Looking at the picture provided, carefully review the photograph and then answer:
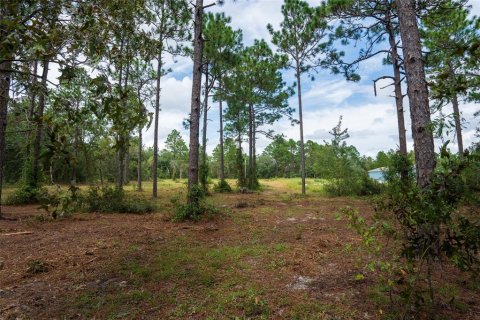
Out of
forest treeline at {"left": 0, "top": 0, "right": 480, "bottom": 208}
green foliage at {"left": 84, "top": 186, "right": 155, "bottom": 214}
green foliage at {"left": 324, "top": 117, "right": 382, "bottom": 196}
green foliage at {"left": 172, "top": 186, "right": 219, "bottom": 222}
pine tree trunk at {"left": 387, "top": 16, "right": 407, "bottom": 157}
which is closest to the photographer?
forest treeline at {"left": 0, "top": 0, "right": 480, "bottom": 208}

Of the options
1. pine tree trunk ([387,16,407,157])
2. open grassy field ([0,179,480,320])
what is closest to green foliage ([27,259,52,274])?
open grassy field ([0,179,480,320])

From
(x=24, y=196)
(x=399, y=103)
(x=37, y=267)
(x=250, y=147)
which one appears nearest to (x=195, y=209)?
(x=37, y=267)

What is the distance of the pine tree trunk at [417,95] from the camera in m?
3.58

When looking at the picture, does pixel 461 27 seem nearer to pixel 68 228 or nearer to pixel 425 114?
pixel 425 114

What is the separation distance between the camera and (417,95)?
145 inches

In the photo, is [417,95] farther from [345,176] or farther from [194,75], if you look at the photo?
[345,176]

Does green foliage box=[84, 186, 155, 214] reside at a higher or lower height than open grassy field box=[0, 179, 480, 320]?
higher

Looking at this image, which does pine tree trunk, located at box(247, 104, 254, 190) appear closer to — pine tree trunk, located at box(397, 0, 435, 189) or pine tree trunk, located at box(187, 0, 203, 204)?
pine tree trunk, located at box(187, 0, 203, 204)

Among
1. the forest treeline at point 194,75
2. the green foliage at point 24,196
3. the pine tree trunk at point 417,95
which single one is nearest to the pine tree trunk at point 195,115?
the forest treeline at point 194,75

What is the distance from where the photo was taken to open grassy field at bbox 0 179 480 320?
2.76 meters

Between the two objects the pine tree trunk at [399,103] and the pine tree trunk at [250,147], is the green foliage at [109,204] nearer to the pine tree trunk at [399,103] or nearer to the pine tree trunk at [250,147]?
the pine tree trunk at [399,103]

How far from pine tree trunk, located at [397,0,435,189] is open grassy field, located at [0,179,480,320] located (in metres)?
1.38

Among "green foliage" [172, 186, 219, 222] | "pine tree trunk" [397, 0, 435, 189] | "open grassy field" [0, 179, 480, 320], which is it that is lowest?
"open grassy field" [0, 179, 480, 320]

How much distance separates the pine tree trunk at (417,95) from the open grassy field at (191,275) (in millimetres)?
1382
